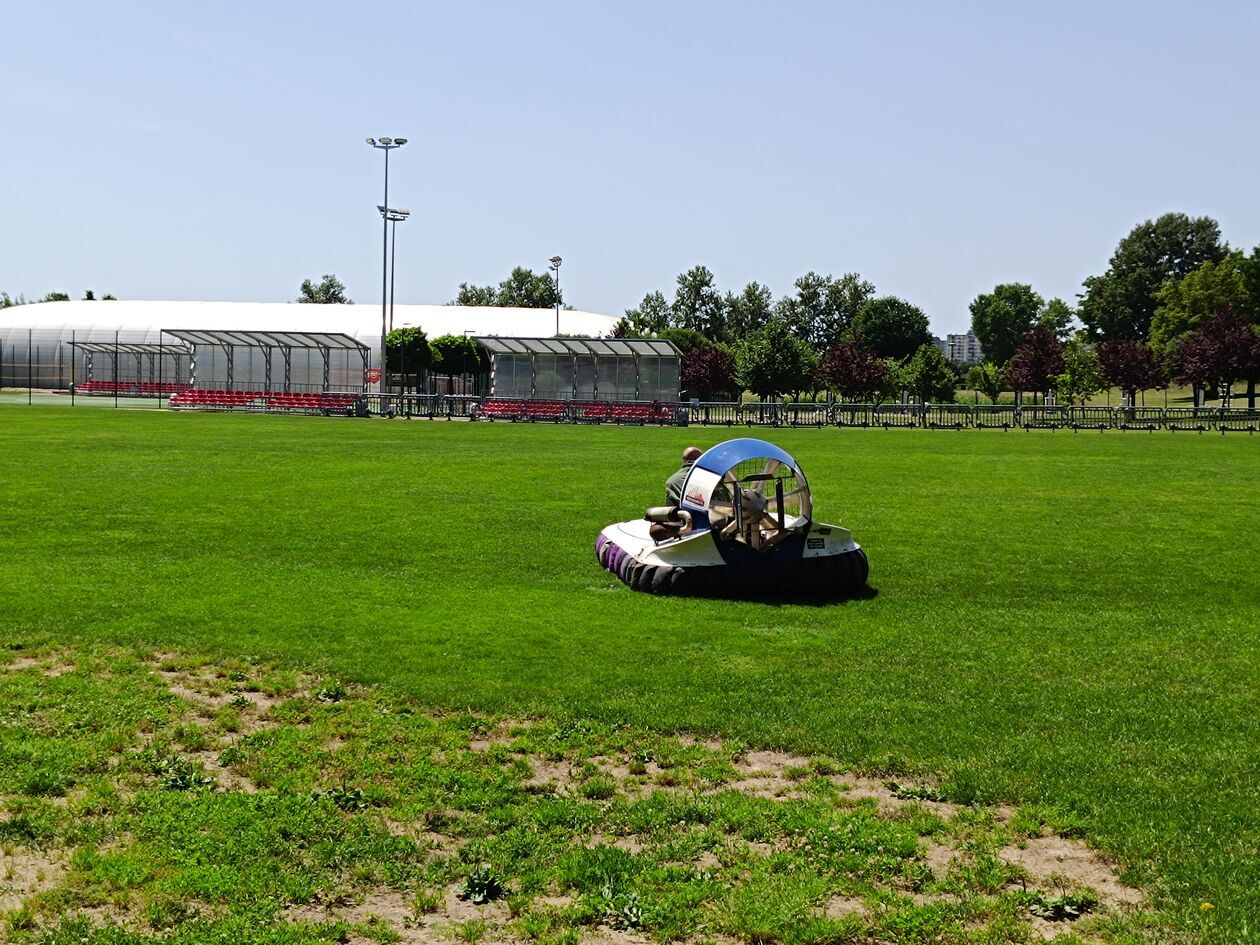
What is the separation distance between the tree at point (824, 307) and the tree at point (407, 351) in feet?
202

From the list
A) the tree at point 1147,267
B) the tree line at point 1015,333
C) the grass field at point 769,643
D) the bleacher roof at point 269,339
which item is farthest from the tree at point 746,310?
the grass field at point 769,643

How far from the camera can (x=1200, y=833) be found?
6.11m

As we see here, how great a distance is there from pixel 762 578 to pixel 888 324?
126m

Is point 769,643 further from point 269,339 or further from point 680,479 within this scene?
point 269,339

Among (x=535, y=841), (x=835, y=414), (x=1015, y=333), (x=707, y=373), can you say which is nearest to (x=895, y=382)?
(x=707, y=373)

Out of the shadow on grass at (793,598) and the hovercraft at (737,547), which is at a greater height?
the hovercraft at (737,547)

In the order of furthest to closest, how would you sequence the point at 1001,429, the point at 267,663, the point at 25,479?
the point at 1001,429, the point at 25,479, the point at 267,663

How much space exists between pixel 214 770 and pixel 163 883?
1.65 m

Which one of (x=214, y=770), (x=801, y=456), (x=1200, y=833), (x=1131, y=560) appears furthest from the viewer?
(x=801, y=456)

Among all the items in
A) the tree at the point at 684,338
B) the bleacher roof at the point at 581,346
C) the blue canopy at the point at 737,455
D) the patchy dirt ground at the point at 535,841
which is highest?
the tree at the point at 684,338

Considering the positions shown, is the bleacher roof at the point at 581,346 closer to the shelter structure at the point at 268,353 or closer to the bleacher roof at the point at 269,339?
the shelter structure at the point at 268,353

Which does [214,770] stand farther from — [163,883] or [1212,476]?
[1212,476]

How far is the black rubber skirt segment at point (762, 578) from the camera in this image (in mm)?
12383

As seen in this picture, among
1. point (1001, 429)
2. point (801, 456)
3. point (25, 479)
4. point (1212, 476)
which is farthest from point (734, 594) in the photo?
point (1001, 429)
